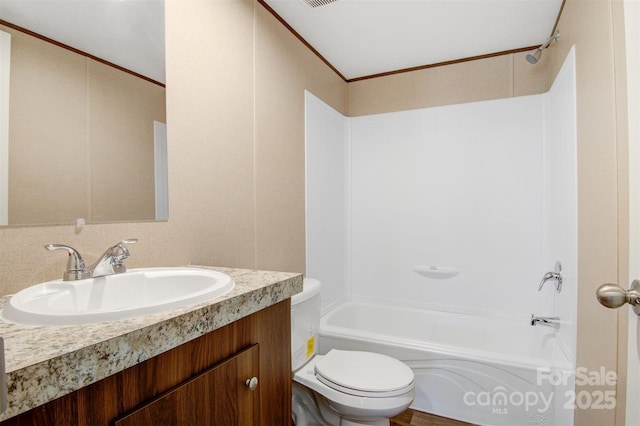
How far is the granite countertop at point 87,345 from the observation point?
17.2 inches

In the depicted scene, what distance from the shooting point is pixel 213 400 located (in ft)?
2.42

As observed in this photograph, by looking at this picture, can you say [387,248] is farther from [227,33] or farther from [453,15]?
[227,33]

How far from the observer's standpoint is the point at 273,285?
2.99ft

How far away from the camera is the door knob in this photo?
75cm

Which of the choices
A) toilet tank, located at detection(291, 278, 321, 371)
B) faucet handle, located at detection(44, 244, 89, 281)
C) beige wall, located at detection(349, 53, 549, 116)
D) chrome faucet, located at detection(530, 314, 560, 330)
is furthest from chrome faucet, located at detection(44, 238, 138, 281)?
beige wall, located at detection(349, 53, 549, 116)

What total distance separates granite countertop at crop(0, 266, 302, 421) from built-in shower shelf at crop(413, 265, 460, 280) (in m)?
2.22

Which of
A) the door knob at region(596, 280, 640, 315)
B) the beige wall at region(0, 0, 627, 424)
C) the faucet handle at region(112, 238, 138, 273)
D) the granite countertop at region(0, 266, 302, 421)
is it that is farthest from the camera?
the beige wall at region(0, 0, 627, 424)

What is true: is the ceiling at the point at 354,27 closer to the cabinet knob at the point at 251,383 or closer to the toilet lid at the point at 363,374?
the cabinet knob at the point at 251,383

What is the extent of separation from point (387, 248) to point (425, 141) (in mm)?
966

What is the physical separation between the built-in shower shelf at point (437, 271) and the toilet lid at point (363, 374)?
111 centimetres

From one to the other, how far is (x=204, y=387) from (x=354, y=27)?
2194mm

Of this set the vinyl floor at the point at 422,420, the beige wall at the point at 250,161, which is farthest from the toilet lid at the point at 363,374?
the beige wall at the point at 250,161

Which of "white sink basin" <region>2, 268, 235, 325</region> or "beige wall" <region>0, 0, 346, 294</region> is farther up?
"beige wall" <region>0, 0, 346, 294</region>

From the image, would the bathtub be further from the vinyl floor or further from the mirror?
the mirror
